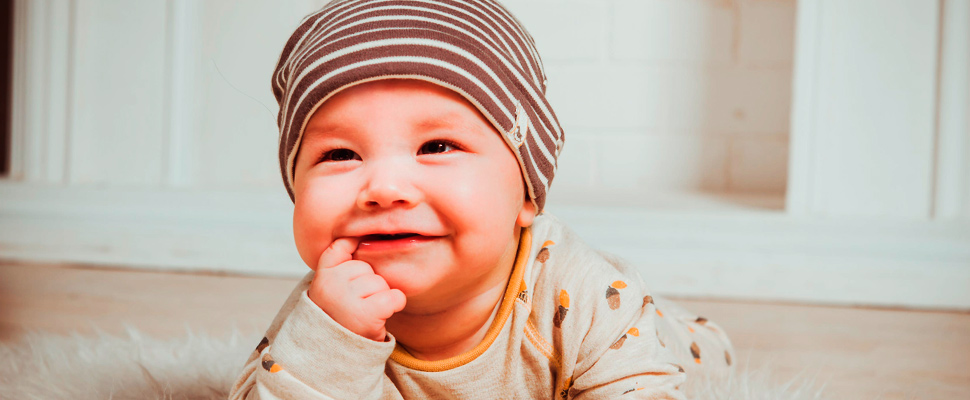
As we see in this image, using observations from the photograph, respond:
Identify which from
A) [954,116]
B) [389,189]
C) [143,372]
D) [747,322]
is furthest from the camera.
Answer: [954,116]

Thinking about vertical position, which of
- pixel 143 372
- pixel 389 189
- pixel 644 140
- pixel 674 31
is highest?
pixel 674 31

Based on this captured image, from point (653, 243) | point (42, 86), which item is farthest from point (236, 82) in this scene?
point (653, 243)

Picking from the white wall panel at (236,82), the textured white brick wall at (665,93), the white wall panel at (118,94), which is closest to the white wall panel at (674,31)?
the textured white brick wall at (665,93)

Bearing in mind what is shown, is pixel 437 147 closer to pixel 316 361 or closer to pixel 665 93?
pixel 316 361

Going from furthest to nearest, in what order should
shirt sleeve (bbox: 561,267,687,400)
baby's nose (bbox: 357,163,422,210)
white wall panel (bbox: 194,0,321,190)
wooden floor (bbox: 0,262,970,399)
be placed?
1. white wall panel (bbox: 194,0,321,190)
2. wooden floor (bbox: 0,262,970,399)
3. shirt sleeve (bbox: 561,267,687,400)
4. baby's nose (bbox: 357,163,422,210)

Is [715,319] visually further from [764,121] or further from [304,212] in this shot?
[764,121]

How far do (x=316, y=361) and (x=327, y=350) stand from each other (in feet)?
0.04

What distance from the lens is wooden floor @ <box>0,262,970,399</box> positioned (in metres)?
1.01

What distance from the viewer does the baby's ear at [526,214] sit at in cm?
73

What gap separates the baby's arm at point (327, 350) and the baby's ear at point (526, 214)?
0.17m

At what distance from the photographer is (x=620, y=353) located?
0.69 meters

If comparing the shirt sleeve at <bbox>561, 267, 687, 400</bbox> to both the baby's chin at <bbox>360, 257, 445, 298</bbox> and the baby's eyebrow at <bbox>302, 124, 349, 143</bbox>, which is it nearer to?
the baby's chin at <bbox>360, 257, 445, 298</bbox>

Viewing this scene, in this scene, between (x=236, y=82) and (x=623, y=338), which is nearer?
(x=623, y=338)

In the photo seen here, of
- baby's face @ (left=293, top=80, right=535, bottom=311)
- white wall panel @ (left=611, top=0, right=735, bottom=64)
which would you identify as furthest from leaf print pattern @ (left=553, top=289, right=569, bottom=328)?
white wall panel @ (left=611, top=0, right=735, bottom=64)
